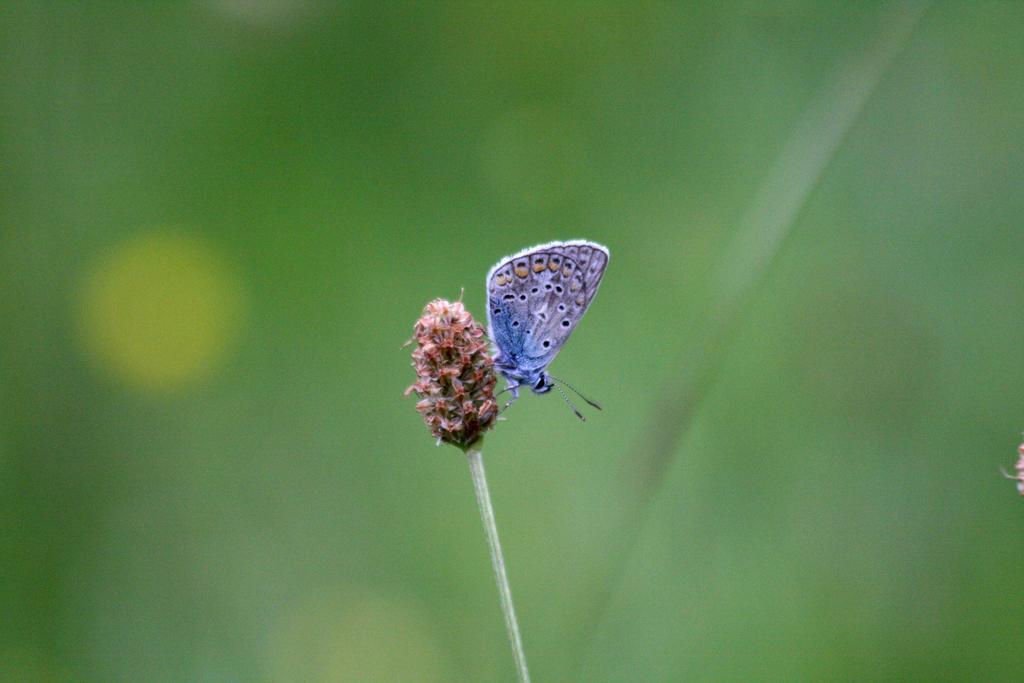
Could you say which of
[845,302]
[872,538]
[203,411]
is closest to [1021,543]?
[872,538]

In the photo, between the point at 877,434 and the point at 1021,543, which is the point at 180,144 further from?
the point at 1021,543

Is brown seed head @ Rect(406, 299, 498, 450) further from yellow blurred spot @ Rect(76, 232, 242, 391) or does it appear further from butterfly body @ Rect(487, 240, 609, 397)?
yellow blurred spot @ Rect(76, 232, 242, 391)

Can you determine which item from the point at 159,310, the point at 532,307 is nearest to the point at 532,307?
the point at 532,307

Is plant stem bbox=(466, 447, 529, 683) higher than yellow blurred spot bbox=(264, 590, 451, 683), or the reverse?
plant stem bbox=(466, 447, 529, 683)

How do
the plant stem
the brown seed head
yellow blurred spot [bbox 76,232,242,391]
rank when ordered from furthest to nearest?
1. yellow blurred spot [bbox 76,232,242,391]
2. the brown seed head
3. the plant stem

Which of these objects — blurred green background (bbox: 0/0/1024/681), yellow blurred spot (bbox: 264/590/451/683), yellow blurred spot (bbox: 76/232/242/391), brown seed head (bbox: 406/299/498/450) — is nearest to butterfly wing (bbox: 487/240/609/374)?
brown seed head (bbox: 406/299/498/450)

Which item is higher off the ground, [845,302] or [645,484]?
[845,302]

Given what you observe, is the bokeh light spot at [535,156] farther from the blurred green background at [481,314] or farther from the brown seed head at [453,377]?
the brown seed head at [453,377]

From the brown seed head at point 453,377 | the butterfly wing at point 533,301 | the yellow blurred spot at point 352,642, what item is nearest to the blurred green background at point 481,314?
the yellow blurred spot at point 352,642
